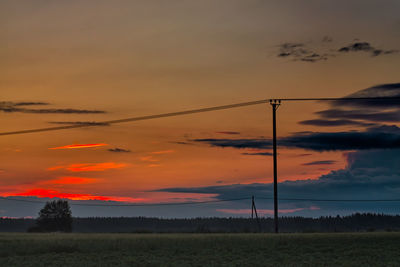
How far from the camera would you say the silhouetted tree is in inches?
5492

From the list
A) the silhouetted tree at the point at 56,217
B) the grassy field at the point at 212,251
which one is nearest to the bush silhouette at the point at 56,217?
the silhouetted tree at the point at 56,217

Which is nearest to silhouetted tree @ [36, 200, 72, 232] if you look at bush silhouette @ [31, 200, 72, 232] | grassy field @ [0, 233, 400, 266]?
bush silhouette @ [31, 200, 72, 232]

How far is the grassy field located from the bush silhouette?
8676 cm

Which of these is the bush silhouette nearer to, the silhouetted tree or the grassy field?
the silhouetted tree

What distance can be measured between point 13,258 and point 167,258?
12.1 m

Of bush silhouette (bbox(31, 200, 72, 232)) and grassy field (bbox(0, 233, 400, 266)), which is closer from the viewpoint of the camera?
grassy field (bbox(0, 233, 400, 266))

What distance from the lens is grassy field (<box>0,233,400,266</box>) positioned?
139 ft

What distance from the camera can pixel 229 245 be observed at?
4919cm

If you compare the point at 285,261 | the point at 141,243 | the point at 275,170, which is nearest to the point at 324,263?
the point at 285,261

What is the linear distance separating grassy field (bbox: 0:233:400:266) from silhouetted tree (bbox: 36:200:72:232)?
86.9 metres

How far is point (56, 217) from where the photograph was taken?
140875 millimetres

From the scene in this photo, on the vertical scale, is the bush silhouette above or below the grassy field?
above

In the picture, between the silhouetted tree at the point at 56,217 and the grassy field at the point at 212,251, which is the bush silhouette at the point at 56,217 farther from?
the grassy field at the point at 212,251

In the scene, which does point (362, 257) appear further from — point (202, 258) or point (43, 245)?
point (43, 245)
